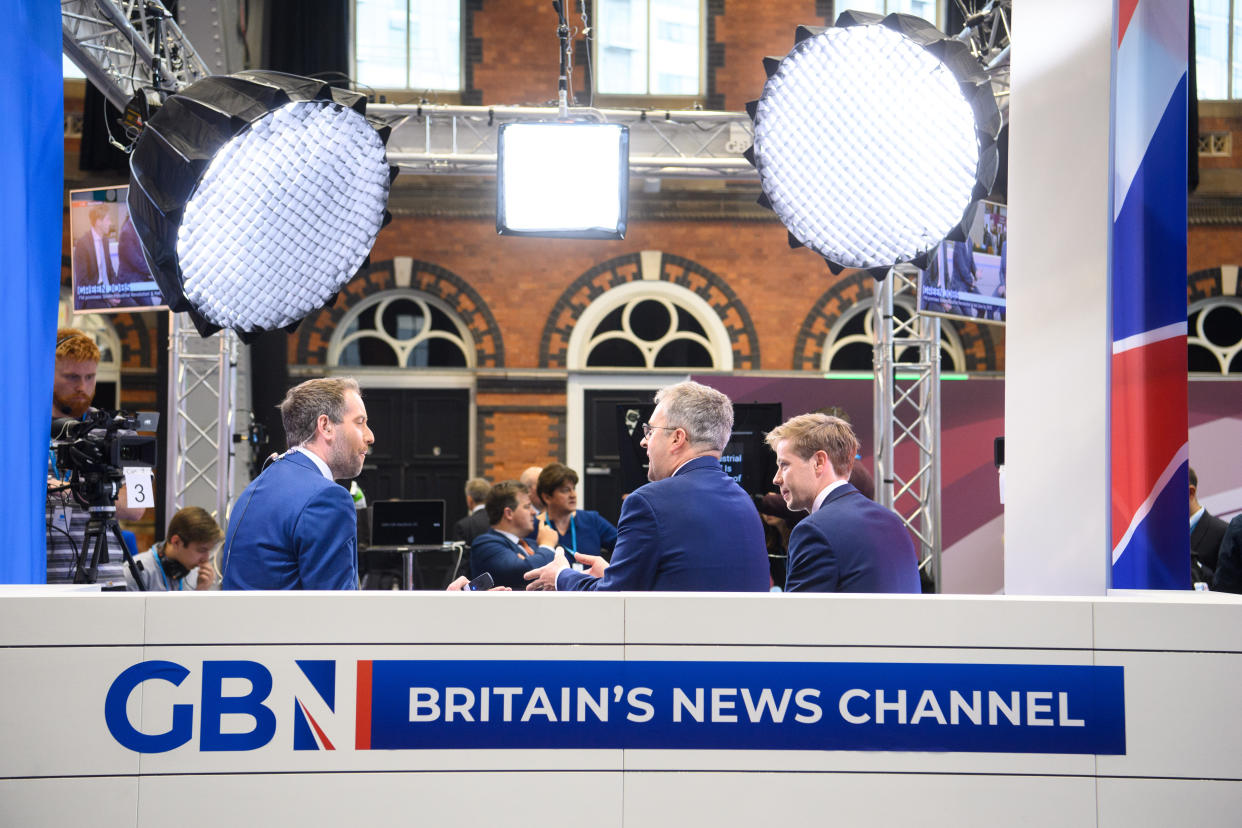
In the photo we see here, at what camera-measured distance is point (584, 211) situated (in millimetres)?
4770

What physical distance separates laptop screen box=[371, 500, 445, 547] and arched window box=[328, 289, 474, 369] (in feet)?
10.2

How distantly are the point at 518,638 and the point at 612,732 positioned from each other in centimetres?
21

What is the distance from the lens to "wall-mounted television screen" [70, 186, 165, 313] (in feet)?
20.6

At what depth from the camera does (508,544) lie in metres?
4.84

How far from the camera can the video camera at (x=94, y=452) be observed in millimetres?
3006

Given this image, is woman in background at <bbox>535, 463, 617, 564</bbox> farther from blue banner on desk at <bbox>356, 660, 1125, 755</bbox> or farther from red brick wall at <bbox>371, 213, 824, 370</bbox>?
red brick wall at <bbox>371, 213, 824, 370</bbox>

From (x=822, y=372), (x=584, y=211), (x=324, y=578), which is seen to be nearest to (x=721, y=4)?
(x=822, y=372)

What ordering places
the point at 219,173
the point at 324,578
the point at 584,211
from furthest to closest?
1. the point at 584,211
2. the point at 324,578
3. the point at 219,173

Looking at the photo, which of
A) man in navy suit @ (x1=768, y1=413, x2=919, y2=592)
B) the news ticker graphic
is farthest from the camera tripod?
man in navy suit @ (x1=768, y1=413, x2=919, y2=592)

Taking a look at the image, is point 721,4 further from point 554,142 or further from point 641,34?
point 554,142

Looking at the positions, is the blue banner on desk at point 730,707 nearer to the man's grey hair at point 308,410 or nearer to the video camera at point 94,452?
the man's grey hair at point 308,410

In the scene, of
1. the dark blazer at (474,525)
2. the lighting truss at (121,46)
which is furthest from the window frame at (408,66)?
the dark blazer at (474,525)

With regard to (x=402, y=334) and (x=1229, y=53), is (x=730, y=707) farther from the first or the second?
(x=1229, y=53)

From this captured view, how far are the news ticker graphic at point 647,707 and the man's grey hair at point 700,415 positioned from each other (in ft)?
2.86
